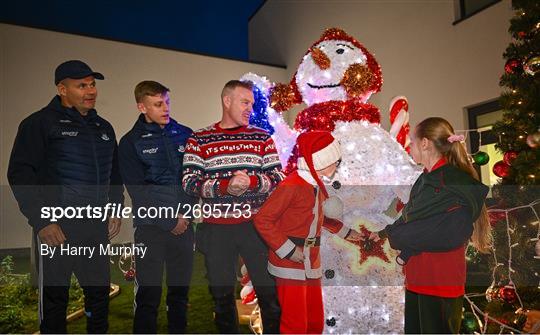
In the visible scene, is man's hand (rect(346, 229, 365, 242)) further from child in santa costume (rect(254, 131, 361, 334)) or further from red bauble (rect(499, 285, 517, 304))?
red bauble (rect(499, 285, 517, 304))

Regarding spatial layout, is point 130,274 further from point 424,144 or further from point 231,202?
point 424,144

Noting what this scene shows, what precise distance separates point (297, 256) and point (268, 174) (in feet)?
1.22

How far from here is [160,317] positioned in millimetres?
2320

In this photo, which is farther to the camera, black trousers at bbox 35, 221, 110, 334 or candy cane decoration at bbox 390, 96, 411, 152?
candy cane decoration at bbox 390, 96, 411, 152

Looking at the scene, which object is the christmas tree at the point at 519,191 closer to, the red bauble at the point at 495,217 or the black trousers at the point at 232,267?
the red bauble at the point at 495,217

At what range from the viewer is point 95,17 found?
4.98 meters

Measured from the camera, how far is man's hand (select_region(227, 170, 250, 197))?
185cm

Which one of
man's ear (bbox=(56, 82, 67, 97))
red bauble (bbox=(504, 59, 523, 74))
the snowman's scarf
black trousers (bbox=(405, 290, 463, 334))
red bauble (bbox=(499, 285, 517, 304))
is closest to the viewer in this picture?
black trousers (bbox=(405, 290, 463, 334))

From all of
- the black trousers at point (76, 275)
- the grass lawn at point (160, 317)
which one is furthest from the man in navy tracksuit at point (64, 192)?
the grass lawn at point (160, 317)

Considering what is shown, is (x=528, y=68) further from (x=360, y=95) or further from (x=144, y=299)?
(x=144, y=299)

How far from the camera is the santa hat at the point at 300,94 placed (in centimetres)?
236

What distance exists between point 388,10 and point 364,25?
0.35m

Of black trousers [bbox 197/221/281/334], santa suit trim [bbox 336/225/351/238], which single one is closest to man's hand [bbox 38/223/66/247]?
black trousers [bbox 197/221/281/334]

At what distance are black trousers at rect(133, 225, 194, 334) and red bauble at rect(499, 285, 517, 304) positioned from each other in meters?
1.68
